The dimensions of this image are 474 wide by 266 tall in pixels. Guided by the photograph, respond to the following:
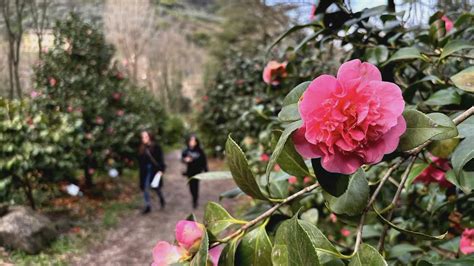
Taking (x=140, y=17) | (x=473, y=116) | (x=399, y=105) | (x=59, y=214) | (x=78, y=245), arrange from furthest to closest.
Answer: (x=140, y=17)
(x=59, y=214)
(x=78, y=245)
(x=473, y=116)
(x=399, y=105)

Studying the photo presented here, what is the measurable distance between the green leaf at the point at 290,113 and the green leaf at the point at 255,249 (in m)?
0.15

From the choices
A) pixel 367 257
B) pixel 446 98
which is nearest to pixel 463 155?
pixel 367 257

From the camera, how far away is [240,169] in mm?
567

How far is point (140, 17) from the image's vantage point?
14.6 m

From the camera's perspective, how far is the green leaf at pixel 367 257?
0.46 m

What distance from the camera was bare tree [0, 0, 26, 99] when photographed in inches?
251

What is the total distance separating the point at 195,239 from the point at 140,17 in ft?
49.2

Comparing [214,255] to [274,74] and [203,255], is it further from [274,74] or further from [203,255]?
[274,74]

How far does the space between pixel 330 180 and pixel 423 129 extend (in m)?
0.12

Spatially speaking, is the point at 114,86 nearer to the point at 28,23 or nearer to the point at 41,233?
the point at 28,23

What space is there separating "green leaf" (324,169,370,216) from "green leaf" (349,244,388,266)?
72mm

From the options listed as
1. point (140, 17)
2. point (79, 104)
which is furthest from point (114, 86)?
point (140, 17)

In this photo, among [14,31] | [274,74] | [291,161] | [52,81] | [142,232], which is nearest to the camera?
[291,161]

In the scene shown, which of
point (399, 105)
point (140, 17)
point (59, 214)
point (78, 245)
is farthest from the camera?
point (140, 17)
